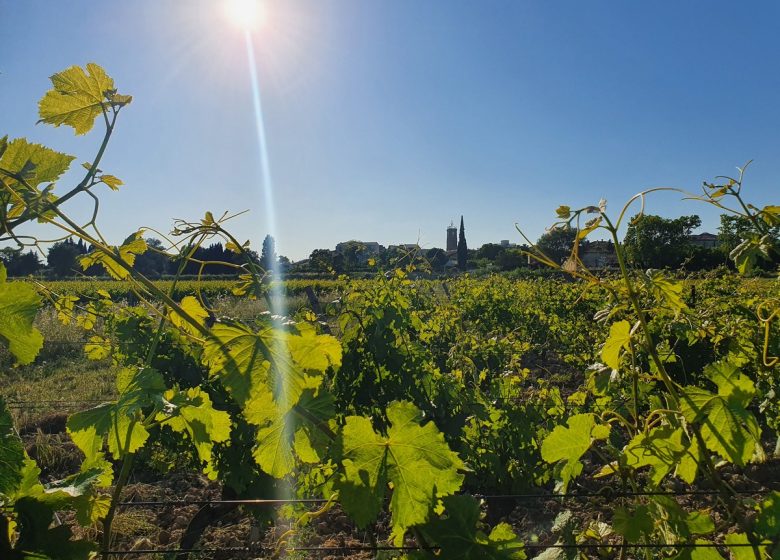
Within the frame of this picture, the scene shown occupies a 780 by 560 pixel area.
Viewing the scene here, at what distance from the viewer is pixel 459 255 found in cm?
6219

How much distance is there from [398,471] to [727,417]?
2.64 ft

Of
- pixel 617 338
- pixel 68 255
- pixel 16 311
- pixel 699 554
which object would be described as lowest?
pixel 699 554

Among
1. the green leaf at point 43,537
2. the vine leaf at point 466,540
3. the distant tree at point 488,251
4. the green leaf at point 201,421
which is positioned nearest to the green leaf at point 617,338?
the vine leaf at point 466,540

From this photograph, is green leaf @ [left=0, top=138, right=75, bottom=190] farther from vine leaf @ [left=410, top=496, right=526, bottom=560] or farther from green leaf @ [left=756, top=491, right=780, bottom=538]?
green leaf @ [left=756, top=491, right=780, bottom=538]

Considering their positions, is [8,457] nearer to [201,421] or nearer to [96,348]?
[201,421]

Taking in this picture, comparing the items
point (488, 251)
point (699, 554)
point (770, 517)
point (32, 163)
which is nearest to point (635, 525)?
point (699, 554)

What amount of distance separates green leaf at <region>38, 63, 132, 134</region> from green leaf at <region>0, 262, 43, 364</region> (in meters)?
0.46

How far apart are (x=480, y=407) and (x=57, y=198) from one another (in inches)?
117

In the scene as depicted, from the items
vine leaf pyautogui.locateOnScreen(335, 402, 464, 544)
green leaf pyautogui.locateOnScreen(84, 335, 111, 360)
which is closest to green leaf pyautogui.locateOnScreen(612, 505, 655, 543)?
vine leaf pyautogui.locateOnScreen(335, 402, 464, 544)

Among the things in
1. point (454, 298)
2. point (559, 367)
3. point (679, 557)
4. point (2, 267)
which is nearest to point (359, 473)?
Result: point (2, 267)

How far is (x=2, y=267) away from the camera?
83cm

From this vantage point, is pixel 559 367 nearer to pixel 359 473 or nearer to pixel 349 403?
pixel 349 403

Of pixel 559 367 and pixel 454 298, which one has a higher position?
pixel 454 298

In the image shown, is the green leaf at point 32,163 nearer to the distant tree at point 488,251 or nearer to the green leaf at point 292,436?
the green leaf at point 292,436
